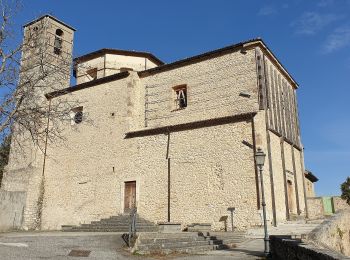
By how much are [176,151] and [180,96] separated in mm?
3190

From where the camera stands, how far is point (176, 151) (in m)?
16.9

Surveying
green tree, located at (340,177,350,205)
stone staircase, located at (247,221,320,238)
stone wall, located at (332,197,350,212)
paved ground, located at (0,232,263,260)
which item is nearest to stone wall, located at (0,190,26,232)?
paved ground, located at (0,232,263,260)

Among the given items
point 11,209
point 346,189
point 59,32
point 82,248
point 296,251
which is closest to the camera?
point 296,251

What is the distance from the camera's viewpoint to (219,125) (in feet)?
52.4

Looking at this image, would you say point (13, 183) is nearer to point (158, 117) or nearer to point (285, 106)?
point (158, 117)

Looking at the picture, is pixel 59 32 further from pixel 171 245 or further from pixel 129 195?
pixel 171 245

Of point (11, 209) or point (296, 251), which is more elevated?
point (11, 209)

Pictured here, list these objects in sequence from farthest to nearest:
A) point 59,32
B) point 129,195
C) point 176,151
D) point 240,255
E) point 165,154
A: point 59,32
point 129,195
point 165,154
point 176,151
point 240,255

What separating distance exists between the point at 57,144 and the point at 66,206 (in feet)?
12.6

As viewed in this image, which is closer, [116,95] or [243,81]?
[243,81]

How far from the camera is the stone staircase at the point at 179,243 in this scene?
966 centimetres

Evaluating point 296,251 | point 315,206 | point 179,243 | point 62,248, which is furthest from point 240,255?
point 315,206

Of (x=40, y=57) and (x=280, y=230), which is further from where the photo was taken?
(x=280, y=230)

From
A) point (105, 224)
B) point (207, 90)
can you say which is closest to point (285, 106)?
point (207, 90)
